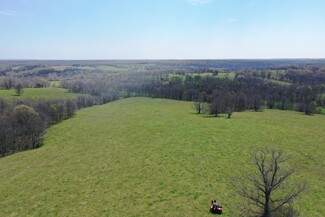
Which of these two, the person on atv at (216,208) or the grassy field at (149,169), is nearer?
the person on atv at (216,208)

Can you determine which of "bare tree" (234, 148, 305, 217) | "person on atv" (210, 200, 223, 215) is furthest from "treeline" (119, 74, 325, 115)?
"person on atv" (210, 200, 223, 215)

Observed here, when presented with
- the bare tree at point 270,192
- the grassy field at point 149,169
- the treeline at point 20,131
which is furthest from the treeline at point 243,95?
the treeline at point 20,131

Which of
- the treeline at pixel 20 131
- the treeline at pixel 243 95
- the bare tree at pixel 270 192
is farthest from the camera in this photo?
the treeline at pixel 243 95

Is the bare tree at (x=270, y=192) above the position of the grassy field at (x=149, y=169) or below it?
above

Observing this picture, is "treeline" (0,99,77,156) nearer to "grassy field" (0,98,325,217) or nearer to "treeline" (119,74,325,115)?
"grassy field" (0,98,325,217)

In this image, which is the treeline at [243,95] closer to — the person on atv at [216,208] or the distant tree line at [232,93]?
the distant tree line at [232,93]

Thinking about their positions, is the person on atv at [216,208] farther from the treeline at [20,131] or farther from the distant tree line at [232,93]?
the distant tree line at [232,93]

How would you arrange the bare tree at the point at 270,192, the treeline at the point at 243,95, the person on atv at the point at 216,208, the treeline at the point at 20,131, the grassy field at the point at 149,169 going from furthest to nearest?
1. the treeline at the point at 243,95
2. the treeline at the point at 20,131
3. the grassy field at the point at 149,169
4. the person on atv at the point at 216,208
5. the bare tree at the point at 270,192

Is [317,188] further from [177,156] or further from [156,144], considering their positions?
[156,144]
